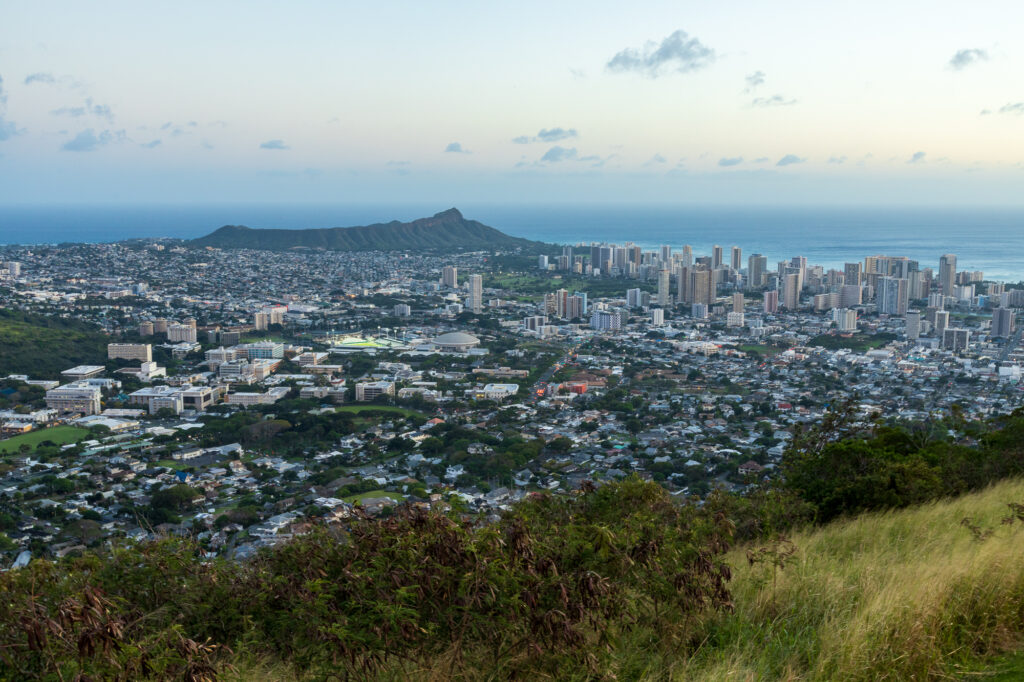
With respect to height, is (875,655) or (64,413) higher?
(875,655)

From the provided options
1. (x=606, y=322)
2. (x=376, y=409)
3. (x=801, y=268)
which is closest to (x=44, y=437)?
(x=376, y=409)

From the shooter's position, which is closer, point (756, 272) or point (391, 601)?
point (391, 601)

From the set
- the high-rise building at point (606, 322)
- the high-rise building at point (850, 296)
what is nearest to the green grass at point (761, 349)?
the high-rise building at point (606, 322)

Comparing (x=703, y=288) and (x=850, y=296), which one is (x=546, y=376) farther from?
(x=850, y=296)

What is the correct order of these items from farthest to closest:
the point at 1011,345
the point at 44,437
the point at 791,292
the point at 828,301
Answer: the point at 791,292
the point at 828,301
the point at 1011,345
the point at 44,437

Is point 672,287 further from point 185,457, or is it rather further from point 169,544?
point 169,544

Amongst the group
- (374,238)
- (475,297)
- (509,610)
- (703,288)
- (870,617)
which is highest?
(374,238)

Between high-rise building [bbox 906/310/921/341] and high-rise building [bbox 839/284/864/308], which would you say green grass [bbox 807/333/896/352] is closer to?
high-rise building [bbox 906/310/921/341]

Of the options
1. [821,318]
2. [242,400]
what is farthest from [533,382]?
[821,318]

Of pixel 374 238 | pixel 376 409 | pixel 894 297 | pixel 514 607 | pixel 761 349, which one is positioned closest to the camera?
pixel 514 607
